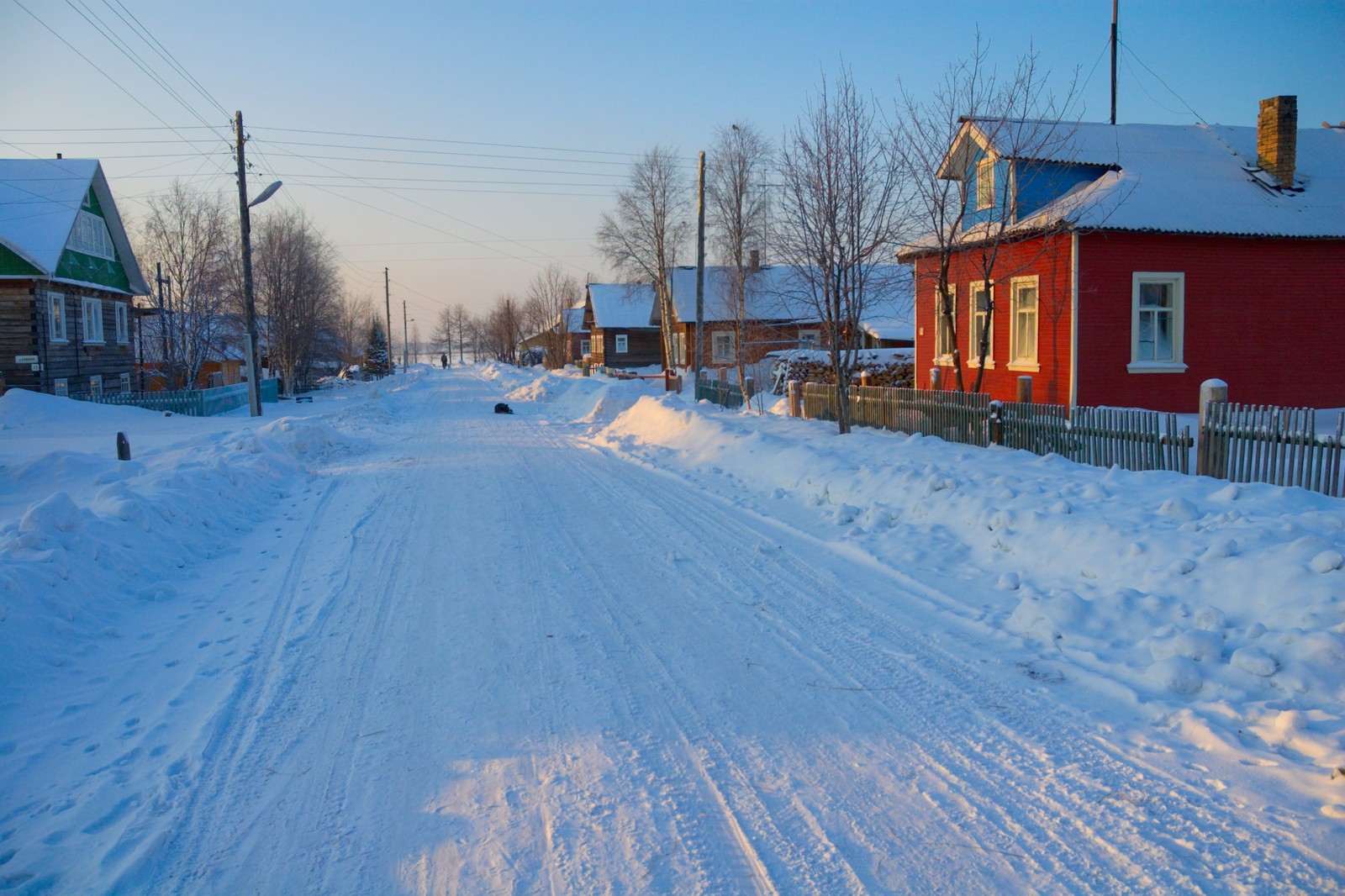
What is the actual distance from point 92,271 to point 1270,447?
3597 centimetres

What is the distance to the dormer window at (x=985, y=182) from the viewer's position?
51.5 feet

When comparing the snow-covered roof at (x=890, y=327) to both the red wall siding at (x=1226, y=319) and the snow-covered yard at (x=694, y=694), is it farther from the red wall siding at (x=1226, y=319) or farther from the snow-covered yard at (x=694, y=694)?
the snow-covered yard at (x=694, y=694)

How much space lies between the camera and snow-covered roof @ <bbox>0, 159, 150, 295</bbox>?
26.8m

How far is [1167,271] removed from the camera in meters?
16.6

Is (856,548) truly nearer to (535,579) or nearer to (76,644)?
(535,579)

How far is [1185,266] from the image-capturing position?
54.8ft

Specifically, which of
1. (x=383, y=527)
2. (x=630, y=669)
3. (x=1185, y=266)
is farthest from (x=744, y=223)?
(x=630, y=669)

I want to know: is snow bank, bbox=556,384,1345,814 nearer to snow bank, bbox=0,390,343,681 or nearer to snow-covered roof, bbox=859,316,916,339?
snow bank, bbox=0,390,343,681

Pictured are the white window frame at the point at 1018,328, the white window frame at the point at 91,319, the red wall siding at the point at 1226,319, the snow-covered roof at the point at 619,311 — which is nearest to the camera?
the red wall siding at the point at 1226,319

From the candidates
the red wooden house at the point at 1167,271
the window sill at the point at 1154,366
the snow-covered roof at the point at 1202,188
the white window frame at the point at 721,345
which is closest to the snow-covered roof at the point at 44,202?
the red wooden house at the point at 1167,271

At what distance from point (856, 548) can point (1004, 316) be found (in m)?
12.0

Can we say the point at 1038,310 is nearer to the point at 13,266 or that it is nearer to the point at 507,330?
the point at 13,266

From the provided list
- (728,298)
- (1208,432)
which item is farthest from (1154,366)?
(728,298)

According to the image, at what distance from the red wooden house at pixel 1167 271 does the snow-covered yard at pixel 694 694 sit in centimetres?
740
